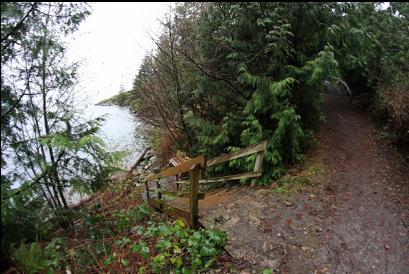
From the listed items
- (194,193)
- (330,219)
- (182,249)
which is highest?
(194,193)

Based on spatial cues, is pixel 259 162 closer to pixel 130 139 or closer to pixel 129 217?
pixel 129 217

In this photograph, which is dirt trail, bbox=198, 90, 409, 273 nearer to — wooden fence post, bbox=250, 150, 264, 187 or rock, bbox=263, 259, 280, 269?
rock, bbox=263, 259, 280, 269

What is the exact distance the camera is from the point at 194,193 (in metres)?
4.72

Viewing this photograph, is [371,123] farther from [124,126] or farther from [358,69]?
[124,126]

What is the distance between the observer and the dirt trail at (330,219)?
4.30 meters

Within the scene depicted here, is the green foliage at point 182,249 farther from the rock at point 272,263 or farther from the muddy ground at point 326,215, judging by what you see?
the rock at point 272,263

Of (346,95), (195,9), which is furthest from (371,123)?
(195,9)

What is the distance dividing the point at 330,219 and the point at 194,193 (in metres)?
2.39

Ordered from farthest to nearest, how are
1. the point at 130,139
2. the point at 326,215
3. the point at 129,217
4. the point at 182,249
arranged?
the point at 130,139
the point at 129,217
the point at 326,215
the point at 182,249

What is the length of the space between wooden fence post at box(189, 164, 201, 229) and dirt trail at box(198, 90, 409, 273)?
0.26m

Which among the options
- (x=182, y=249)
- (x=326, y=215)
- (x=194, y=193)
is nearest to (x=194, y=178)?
(x=194, y=193)

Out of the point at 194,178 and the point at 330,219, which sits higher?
the point at 194,178

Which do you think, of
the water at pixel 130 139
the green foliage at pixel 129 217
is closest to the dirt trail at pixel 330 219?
the green foliage at pixel 129 217

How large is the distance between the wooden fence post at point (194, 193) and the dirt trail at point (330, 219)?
26cm
